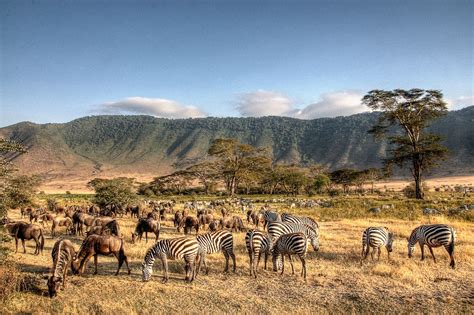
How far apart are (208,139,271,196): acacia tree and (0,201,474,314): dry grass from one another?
5102 cm

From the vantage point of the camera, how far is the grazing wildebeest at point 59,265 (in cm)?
1046

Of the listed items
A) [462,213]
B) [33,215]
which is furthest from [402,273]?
[33,215]

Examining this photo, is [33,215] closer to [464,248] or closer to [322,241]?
[322,241]

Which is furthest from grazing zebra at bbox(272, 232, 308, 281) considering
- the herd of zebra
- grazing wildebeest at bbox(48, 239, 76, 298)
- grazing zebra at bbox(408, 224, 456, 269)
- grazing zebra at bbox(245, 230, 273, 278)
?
grazing wildebeest at bbox(48, 239, 76, 298)

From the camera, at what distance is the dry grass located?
9773 mm

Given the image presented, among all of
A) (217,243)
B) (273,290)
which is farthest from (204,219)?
(273,290)

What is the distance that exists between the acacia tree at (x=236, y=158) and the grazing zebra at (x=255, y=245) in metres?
52.3

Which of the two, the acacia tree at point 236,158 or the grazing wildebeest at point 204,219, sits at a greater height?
the acacia tree at point 236,158

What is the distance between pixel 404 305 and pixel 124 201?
27416 mm

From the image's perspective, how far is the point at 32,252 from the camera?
16.4 metres

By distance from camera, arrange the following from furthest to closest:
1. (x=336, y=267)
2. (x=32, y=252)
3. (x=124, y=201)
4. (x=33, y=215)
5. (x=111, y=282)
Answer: (x=124, y=201), (x=33, y=215), (x=32, y=252), (x=336, y=267), (x=111, y=282)

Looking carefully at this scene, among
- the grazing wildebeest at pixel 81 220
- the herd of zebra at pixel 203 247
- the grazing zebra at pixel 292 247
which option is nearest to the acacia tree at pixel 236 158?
the grazing wildebeest at pixel 81 220

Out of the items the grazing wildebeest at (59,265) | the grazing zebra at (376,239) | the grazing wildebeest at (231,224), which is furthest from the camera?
the grazing wildebeest at (231,224)

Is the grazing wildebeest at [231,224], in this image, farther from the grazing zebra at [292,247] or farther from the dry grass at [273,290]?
the grazing zebra at [292,247]
